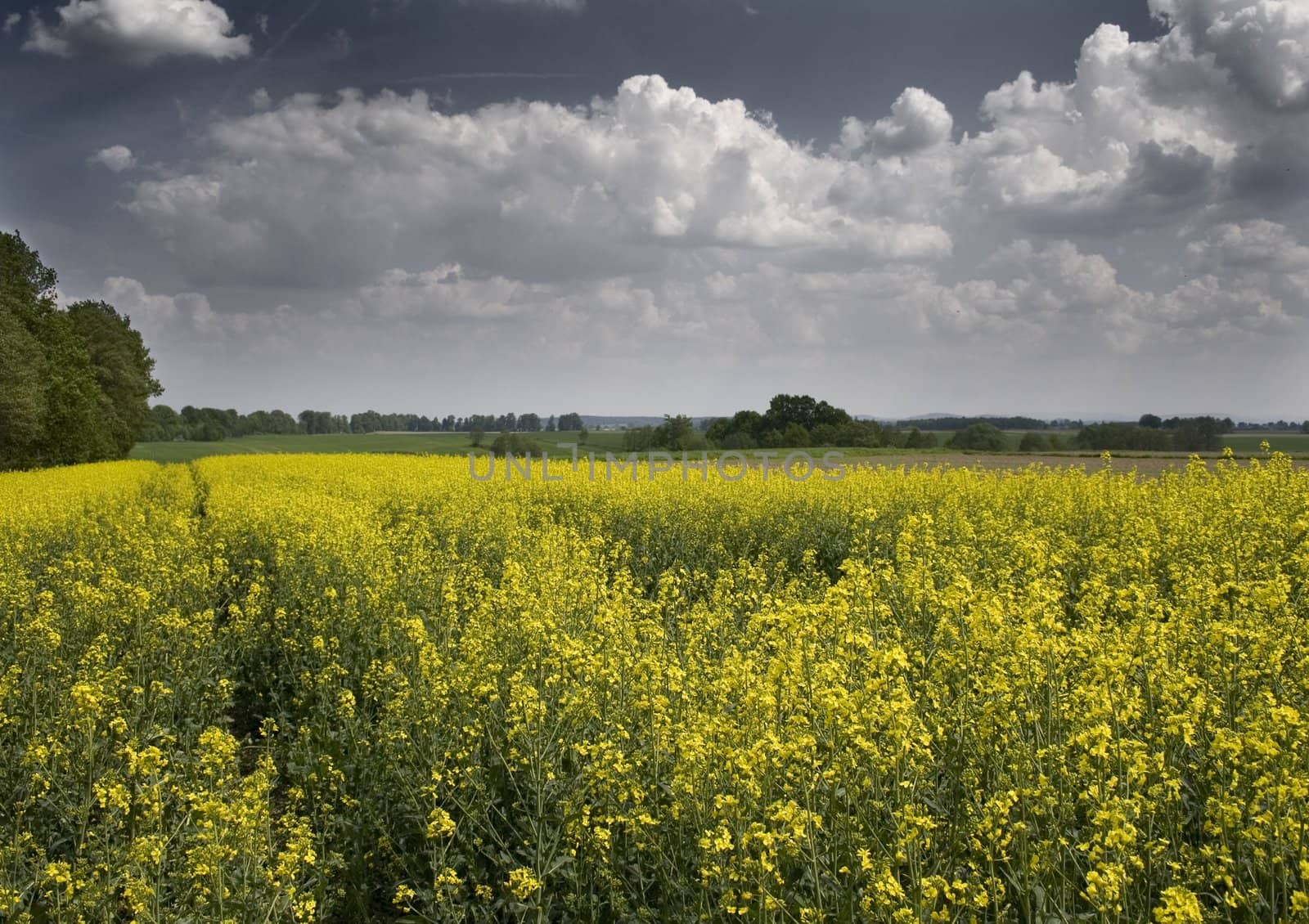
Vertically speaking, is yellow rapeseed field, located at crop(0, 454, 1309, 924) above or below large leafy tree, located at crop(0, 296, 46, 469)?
below

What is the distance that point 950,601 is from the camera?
14.9ft

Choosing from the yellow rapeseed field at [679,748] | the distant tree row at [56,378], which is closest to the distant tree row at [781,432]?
the distant tree row at [56,378]

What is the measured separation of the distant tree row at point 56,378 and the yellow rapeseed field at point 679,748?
29.9 m

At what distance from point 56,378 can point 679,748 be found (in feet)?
148

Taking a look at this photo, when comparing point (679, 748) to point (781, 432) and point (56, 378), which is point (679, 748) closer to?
point (56, 378)

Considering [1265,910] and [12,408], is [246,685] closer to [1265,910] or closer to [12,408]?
[1265,910]

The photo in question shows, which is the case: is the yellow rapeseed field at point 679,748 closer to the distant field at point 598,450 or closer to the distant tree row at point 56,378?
the distant field at point 598,450

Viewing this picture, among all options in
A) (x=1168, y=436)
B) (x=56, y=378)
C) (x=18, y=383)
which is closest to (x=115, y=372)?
(x=56, y=378)

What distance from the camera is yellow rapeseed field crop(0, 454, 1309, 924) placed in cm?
321

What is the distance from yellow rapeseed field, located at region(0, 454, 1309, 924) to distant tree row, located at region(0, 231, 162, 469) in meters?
29.9

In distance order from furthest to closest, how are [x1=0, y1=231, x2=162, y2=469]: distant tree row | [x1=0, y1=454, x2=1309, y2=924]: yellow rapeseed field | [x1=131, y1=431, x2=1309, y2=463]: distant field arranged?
[x1=0, y1=231, x2=162, y2=469]: distant tree row
[x1=131, y1=431, x2=1309, y2=463]: distant field
[x1=0, y1=454, x2=1309, y2=924]: yellow rapeseed field

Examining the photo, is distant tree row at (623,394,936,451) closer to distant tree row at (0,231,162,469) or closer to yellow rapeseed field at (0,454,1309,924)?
distant tree row at (0,231,162,469)

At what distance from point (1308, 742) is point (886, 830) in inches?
69.5

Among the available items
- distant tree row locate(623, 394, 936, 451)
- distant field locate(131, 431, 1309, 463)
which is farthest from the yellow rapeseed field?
distant tree row locate(623, 394, 936, 451)
